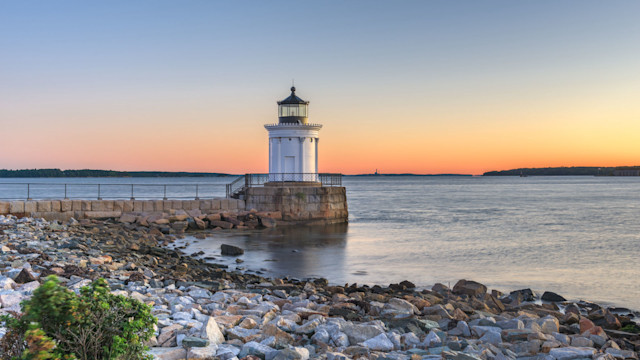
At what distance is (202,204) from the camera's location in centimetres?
2247

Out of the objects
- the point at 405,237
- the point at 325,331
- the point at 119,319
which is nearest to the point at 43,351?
the point at 119,319

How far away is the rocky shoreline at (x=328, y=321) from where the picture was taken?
478cm

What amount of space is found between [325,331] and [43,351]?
2916mm

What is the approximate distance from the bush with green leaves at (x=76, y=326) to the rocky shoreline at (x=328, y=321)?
1.10 feet

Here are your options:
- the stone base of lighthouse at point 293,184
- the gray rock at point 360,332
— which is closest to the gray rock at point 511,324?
the gray rock at point 360,332

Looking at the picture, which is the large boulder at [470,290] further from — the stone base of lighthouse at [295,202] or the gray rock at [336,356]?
the stone base of lighthouse at [295,202]

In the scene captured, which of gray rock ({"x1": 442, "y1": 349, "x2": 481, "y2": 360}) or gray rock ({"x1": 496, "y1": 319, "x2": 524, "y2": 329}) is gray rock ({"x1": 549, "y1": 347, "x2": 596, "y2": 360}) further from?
gray rock ({"x1": 442, "y1": 349, "x2": 481, "y2": 360})

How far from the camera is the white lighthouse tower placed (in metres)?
23.3

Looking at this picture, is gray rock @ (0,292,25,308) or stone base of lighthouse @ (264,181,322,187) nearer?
gray rock @ (0,292,25,308)

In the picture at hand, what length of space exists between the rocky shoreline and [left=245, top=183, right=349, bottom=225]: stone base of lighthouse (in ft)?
41.8

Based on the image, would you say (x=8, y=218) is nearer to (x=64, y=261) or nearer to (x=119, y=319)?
(x=64, y=261)

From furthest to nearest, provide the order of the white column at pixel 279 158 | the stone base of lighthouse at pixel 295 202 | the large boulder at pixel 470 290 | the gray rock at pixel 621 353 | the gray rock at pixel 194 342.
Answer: the white column at pixel 279 158 < the stone base of lighthouse at pixel 295 202 < the large boulder at pixel 470 290 < the gray rock at pixel 621 353 < the gray rock at pixel 194 342

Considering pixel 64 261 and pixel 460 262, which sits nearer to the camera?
pixel 64 261

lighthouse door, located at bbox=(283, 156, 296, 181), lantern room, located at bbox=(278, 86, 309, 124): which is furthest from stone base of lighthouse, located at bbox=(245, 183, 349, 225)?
lantern room, located at bbox=(278, 86, 309, 124)
